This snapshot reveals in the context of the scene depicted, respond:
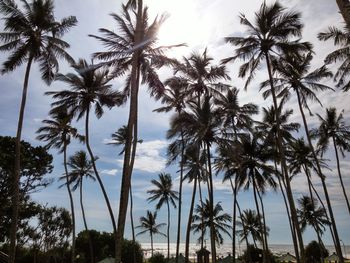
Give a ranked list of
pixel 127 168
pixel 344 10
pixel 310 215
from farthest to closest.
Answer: pixel 310 215 → pixel 127 168 → pixel 344 10

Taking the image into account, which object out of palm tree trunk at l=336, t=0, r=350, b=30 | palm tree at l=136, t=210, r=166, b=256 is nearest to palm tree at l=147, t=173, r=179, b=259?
palm tree at l=136, t=210, r=166, b=256

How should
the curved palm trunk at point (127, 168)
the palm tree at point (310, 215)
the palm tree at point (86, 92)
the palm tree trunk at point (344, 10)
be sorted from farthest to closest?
the palm tree at point (310, 215)
the palm tree at point (86, 92)
the curved palm trunk at point (127, 168)
the palm tree trunk at point (344, 10)

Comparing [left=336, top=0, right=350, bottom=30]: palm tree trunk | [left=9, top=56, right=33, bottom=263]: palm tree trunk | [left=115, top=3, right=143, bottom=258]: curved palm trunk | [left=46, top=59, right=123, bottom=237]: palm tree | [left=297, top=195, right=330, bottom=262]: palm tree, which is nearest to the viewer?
[left=336, top=0, right=350, bottom=30]: palm tree trunk

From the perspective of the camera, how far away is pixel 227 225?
3688 centimetres

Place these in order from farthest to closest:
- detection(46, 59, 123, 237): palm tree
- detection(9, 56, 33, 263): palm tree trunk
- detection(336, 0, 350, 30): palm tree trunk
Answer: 1. detection(46, 59, 123, 237): palm tree
2. detection(9, 56, 33, 263): palm tree trunk
3. detection(336, 0, 350, 30): palm tree trunk


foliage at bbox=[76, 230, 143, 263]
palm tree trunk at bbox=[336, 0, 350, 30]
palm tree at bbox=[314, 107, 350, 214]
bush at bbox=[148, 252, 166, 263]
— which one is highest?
palm tree at bbox=[314, 107, 350, 214]

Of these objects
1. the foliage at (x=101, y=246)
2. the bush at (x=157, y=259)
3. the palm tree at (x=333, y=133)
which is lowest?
the bush at (x=157, y=259)

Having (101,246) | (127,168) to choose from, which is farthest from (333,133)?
(101,246)

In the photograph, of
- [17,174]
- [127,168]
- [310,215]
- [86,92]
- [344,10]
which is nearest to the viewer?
[344,10]

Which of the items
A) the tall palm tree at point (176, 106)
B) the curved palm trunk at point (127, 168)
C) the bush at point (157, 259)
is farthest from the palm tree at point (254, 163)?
the bush at point (157, 259)

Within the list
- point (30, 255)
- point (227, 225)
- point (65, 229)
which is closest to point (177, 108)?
point (227, 225)

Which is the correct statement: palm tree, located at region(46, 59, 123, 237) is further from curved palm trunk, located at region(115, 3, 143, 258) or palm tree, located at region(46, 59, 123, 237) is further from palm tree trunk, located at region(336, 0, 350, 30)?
palm tree trunk, located at region(336, 0, 350, 30)

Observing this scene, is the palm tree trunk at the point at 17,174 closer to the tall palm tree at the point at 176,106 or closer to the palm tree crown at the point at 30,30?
the palm tree crown at the point at 30,30

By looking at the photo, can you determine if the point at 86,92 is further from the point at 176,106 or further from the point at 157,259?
the point at 157,259
